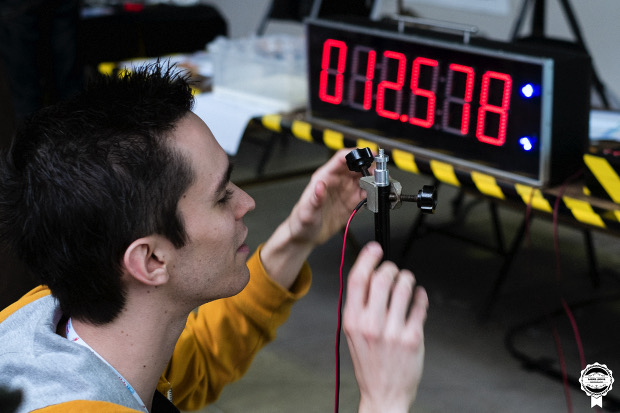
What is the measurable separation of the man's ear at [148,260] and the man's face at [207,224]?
0.08 ft

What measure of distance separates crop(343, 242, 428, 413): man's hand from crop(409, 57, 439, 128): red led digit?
1449mm

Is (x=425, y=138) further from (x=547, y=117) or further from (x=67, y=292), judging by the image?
(x=67, y=292)

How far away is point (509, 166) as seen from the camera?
7.43 ft

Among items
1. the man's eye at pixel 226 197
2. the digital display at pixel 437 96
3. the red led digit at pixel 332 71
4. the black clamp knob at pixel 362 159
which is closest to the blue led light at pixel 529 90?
the digital display at pixel 437 96

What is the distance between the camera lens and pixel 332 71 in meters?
2.69

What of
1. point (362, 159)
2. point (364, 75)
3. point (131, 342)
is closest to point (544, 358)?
point (364, 75)

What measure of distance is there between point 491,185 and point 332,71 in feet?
2.47

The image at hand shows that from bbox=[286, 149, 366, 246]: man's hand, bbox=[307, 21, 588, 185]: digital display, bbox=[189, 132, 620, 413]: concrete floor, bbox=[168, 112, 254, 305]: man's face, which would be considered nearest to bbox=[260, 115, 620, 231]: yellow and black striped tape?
bbox=[307, 21, 588, 185]: digital display

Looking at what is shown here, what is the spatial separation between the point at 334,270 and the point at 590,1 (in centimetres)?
278

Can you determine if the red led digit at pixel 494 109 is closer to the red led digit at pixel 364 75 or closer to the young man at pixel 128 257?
the red led digit at pixel 364 75

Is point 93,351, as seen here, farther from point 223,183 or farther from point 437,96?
point 437,96

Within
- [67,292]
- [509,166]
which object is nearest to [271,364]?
[509,166]

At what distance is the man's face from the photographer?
1188 mm

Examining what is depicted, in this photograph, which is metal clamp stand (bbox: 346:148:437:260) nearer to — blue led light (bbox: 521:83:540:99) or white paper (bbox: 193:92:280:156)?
blue led light (bbox: 521:83:540:99)
